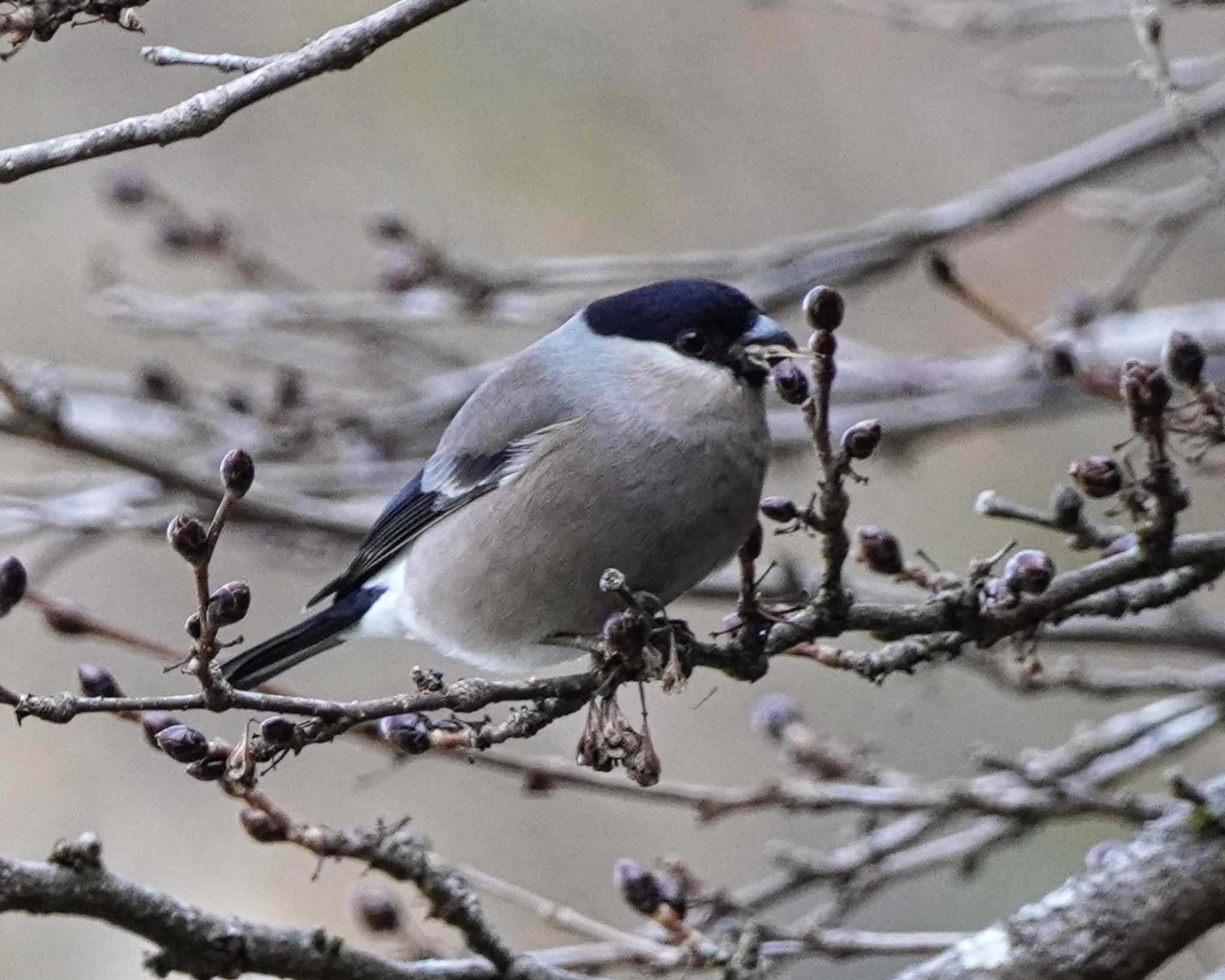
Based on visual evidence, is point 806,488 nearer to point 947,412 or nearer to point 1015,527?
point 1015,527

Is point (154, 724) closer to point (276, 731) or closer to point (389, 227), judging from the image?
point (276, 731)

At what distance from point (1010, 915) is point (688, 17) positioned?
487 centimetres

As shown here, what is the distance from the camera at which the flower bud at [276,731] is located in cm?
187

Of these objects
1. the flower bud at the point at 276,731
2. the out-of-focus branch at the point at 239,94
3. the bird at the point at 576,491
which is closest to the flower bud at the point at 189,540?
the flower bud at the point at 276,731

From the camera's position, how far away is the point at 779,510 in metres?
2.23

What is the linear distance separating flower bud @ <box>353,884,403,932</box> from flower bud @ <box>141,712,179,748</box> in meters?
0.74

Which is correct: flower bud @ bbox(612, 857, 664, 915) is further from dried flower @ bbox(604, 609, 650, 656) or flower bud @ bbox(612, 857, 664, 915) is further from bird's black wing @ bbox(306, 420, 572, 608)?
bird's black wing @ bbox(306, 420, 572, 608)

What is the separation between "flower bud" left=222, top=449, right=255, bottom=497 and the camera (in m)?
1.86

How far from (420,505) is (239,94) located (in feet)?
5.02

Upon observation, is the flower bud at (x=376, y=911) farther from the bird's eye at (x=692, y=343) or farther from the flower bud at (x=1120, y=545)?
the flower bud at (x=1120, y=545)

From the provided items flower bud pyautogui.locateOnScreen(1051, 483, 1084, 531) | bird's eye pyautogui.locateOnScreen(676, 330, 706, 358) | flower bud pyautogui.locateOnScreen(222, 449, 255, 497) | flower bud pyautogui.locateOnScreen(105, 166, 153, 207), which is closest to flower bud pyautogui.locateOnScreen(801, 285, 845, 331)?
flower bud pyautogui.locateOnScreen(1051, 483, 1084, 531)

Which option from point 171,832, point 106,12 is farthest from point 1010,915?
point 171,832

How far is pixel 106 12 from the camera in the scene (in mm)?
1957

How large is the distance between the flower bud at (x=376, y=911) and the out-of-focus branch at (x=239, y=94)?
4.61 feet
